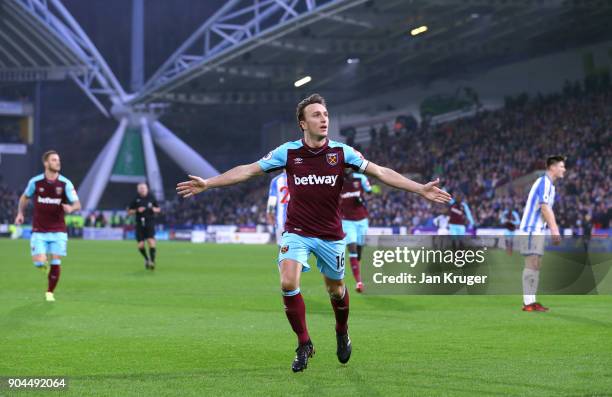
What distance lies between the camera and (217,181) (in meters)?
8.19

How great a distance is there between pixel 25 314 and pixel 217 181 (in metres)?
6.15

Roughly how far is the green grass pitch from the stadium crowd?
25105 mm

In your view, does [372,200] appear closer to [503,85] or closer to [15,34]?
[503,85]

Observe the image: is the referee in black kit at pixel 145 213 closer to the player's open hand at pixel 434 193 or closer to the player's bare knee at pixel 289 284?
the player's bare knee at pixel 289 284

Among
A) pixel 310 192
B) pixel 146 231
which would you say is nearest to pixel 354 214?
pixel 146 231

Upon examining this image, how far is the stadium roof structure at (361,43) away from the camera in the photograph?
4559 centimetres

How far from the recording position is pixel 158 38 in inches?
2798

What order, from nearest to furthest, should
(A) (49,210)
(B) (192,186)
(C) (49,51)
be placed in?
(B) (192,186) → (A) (49,210) → (C) (49,51)

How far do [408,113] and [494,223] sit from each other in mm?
20412

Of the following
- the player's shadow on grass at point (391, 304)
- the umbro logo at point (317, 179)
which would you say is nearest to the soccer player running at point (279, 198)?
the player's shadow on grass at point (391, 304)

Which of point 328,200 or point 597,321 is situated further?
point 597,321

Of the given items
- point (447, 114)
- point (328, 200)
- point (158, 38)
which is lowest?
point (328, 200)

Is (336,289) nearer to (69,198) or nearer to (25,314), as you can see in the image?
(25,314)

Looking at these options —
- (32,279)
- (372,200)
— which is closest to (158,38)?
(372,200)
